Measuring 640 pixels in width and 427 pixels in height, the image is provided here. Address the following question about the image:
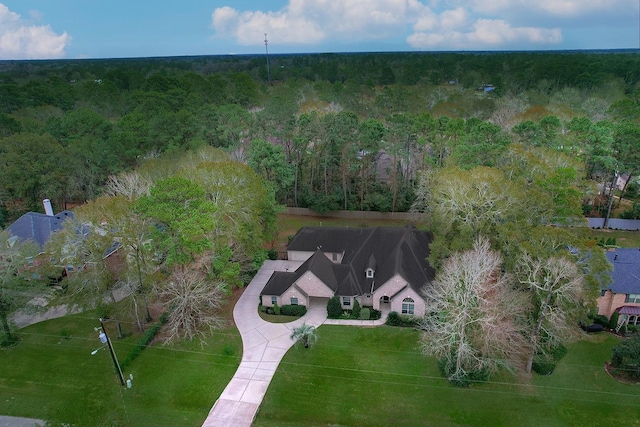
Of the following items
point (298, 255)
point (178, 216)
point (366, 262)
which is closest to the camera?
point (178, 216)

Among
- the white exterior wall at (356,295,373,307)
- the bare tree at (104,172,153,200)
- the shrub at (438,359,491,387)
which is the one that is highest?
the bare tree at (104,172,153,200)

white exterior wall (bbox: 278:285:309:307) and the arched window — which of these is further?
white exterior wall (bbox: 278:285:309:307)

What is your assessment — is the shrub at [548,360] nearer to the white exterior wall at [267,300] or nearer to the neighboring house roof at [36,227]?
the white exterior wall at [267,300]

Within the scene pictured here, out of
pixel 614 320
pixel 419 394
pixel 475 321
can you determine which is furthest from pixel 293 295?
pixel 614 320

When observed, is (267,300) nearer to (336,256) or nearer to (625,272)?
(336,256)

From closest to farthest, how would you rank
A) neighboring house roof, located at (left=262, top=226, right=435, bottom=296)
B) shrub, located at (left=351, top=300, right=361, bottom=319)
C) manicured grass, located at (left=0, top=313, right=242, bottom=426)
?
1. manicured grass, located at (left=0, top=313, right=242, bottom=426)
2. shrub, located at (left=351, top=300, right=361, bottom=319)
3. neighboring house roof, located at (left=262, top=226, right=435, bottom=296)

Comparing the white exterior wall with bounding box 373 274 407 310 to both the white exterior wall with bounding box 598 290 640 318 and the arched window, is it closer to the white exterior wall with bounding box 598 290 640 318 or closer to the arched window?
the arched window

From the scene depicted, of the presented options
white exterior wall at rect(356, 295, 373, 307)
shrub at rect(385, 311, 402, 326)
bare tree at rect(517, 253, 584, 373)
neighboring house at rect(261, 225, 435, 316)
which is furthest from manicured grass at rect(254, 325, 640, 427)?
white exterior wall at rect(356, 295, 373, 307)

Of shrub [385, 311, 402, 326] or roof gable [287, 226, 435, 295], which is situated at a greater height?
roof gable [287, 226, 435, 295]
